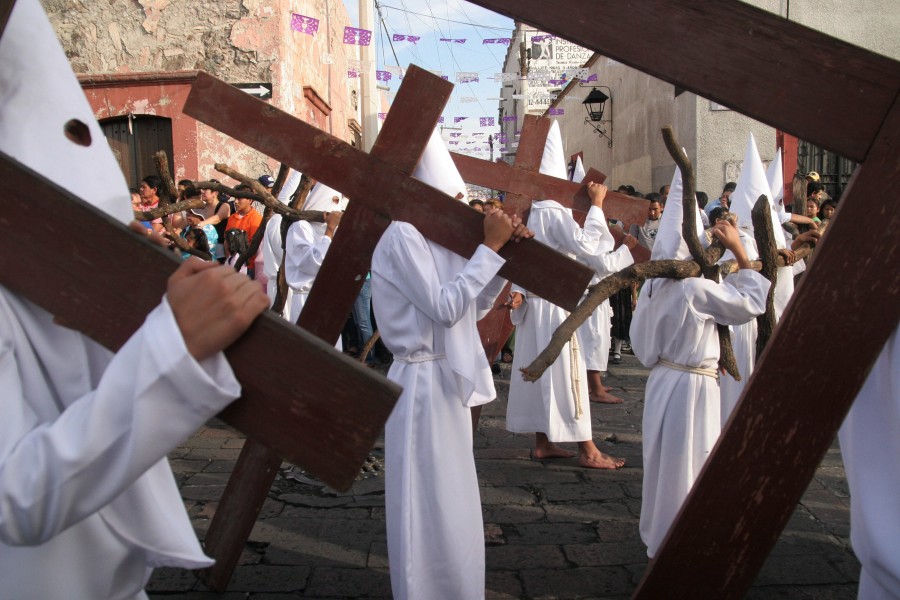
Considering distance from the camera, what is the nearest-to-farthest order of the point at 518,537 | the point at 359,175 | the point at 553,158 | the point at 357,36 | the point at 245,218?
the point at 359,175
the point at 518,537
the point at 553,158
the point at 245,218
the point at 357,36

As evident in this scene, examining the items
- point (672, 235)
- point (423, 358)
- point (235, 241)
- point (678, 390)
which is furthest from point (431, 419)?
point (235, 241)

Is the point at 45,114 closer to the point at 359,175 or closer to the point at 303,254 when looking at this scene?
the point at 359,175

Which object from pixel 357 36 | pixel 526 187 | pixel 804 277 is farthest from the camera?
pixel 357 36

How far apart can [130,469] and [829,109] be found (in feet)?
4.39

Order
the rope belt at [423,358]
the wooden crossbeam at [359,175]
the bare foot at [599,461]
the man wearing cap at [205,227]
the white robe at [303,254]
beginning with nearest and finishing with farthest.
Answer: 1. the wooden crossbeam at [359,175]
2. the rope belt at [423,358]
3. the bare foot at [599,461]
4. the white robe at [303,254]
5. the man wearing cap at [205,227]

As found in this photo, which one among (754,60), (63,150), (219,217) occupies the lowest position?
(219,217)

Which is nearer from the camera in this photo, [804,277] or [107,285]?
[107,285]

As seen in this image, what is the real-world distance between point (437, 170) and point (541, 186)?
6.05 ft

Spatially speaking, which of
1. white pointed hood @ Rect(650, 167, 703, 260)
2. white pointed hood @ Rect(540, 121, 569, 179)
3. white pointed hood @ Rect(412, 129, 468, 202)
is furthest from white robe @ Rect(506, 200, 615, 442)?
white pointed hood @ Rect(412, 129, 468, 202)

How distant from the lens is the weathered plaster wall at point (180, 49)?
12289 millimetres

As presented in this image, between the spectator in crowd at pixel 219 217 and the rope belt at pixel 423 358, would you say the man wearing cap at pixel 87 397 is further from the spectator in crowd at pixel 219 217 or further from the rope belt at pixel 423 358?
the spectator in crowd at pixel 219 217

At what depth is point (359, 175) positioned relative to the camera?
2922 millimetres

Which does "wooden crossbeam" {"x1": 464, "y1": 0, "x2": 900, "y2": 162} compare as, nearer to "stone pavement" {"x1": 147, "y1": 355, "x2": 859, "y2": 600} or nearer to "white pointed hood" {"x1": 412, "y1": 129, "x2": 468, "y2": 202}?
"white pointed hood" {"x1": 412, "y1": 129, "x2": 468, "y2": 202}

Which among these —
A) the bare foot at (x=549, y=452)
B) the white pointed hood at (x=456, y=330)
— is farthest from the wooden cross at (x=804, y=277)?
the bare foot at (x=549, y=452)
